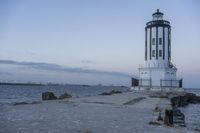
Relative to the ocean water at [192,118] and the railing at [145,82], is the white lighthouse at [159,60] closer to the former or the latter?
the railing at [145,82]

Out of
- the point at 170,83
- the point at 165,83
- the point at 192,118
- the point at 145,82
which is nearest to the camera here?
the point at 192,118

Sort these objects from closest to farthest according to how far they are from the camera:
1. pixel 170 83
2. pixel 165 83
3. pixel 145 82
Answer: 1. pixel 165 83
2. pixel 170 83
3. pixel 145 82

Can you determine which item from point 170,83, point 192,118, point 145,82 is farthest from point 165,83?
point 192,118

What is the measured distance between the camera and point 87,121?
39.1 ft

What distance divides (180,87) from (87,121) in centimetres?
3664

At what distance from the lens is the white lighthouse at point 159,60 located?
45031 mm

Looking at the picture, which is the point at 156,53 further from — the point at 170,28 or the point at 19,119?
the point at 19,119

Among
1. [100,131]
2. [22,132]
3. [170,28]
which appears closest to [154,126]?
[100,131]

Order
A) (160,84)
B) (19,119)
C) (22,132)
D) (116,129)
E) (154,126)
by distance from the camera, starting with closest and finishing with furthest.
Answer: (22,132)
(116,129)
(154,126)
(19,119)
(160,84)

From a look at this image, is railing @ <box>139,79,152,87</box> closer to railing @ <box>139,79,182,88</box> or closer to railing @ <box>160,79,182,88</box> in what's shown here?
railing @ <box>139,79,182,88</box>

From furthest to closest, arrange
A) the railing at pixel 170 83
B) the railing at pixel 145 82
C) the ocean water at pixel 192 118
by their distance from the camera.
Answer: the railing at pixel 145 82 < the railing at pixel 170 83 < the ocean water at pixel 192 118

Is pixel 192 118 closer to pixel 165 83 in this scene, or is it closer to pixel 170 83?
pixel 165 83

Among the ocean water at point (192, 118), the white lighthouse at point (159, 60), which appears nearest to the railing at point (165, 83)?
the white lighthouse at point (159, 60)

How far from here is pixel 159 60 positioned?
149 feet
